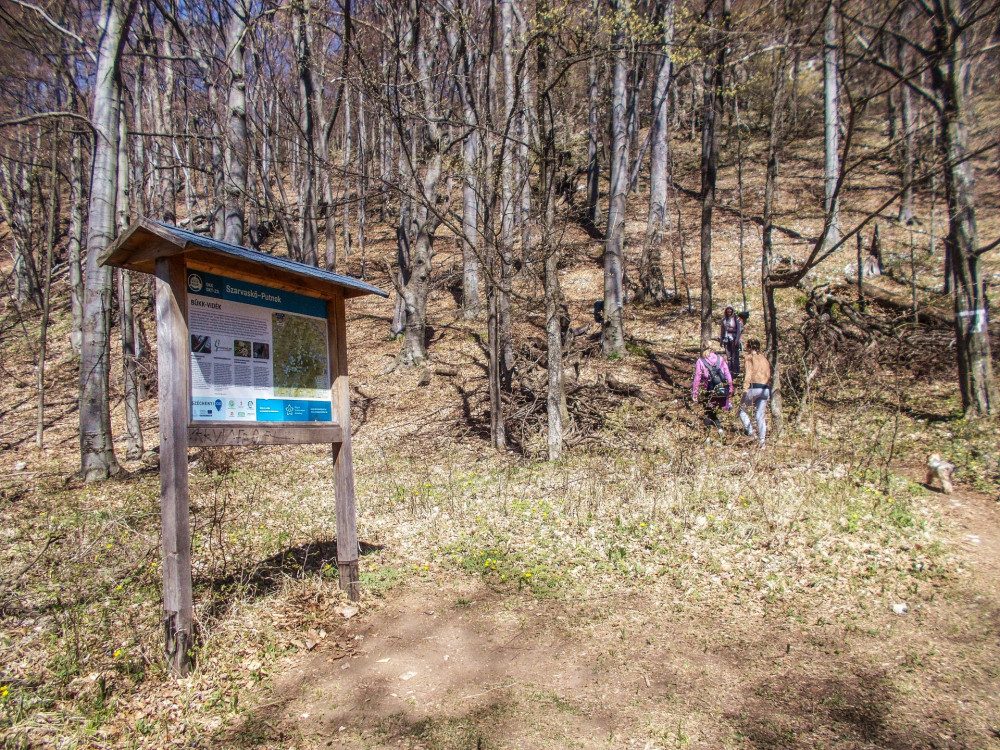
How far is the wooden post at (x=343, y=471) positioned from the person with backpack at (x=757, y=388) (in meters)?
6.78

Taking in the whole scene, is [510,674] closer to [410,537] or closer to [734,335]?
[410,537]

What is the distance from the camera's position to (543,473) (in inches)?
342

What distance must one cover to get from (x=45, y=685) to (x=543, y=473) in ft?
19.7

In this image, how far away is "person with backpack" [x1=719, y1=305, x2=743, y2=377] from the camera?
11266 mm

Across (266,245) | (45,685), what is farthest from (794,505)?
(266,245)

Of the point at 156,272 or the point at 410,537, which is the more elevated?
the point at 156,272

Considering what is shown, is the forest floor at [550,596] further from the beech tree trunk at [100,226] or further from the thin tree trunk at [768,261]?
the beech tree trunk at [100,226]

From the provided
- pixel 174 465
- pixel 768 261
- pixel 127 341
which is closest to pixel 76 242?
pixel 127 341

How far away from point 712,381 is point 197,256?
8.26 meters

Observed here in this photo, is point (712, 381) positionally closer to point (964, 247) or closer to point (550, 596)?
point (964, 247)

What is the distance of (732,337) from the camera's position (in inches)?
453

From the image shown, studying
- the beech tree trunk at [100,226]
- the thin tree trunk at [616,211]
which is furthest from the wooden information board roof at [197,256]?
the thin tree trunk at [616,211]

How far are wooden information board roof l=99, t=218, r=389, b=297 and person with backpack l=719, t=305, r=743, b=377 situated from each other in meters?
8.43

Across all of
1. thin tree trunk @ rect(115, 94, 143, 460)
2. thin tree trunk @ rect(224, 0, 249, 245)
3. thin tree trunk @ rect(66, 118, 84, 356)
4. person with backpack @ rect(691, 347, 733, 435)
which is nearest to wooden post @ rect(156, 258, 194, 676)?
thin tree trunk @ rect(224, 0, 249, 245)
